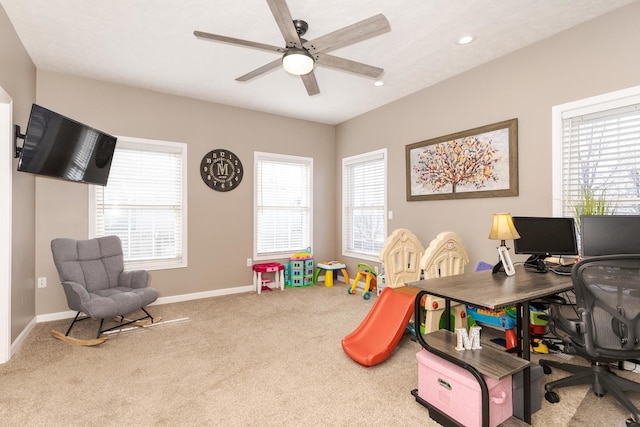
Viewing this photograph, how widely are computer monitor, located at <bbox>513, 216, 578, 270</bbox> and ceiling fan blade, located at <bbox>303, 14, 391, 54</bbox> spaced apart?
1939mm

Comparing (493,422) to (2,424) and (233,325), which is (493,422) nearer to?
(233,325)

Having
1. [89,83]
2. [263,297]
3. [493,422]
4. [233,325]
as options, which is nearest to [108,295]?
[233,325]

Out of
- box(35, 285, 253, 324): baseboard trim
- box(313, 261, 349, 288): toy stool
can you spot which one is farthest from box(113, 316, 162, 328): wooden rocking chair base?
box(313, 261, 349, 288): toy stool

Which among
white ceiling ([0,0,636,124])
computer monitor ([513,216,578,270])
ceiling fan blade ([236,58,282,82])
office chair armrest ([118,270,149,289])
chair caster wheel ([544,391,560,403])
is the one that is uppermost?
white ceiling ([0,0,636,124])

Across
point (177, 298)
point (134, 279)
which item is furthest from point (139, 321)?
point (177, 298)

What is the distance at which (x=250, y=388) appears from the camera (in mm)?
2279

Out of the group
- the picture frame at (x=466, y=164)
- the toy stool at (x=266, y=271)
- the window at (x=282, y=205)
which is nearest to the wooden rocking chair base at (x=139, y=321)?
the toy stool at (x=266, y=271)

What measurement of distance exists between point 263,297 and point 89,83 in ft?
11.5

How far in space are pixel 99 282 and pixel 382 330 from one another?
10.0 ft

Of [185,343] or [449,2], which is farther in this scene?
[185,343]

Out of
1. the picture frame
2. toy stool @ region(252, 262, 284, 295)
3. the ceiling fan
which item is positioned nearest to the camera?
the ceiling fan

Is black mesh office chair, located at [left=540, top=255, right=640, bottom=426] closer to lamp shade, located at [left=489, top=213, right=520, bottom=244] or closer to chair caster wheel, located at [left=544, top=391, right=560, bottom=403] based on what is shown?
chair caster wheel, located at [left=544, top=391, right=560, bottom=403]

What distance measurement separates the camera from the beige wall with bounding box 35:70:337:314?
373cm

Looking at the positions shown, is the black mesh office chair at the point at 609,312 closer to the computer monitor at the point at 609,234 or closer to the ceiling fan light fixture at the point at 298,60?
the computer monitor at the point at 609,234
